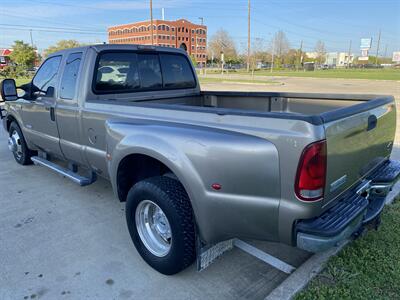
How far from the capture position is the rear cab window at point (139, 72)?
3.73 meters

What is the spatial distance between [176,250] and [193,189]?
584 mm

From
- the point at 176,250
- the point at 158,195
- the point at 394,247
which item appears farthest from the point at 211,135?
the point at 394,247

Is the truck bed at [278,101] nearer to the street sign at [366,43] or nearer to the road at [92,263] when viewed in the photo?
the road at [92,263]

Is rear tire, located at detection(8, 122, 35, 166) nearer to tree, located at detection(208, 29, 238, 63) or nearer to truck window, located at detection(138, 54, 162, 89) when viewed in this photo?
truck window, located at detection(138, 54, 162, 89)

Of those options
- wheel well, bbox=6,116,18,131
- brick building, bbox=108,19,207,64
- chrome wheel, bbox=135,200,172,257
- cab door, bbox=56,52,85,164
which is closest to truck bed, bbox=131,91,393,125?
cab door, bbox=56,52,85,164

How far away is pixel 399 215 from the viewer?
358cm

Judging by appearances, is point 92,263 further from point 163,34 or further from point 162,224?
point 163,34

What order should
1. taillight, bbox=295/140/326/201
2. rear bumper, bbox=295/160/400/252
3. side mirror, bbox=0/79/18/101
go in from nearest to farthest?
taillight, bbox=295/140/326/201, rear bumper, bbox=295/160/400/252, side mirror, bbox=0/79/18/101

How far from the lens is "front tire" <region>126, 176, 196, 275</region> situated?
8.18 feet

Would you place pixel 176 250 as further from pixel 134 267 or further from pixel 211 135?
pixel 211 135

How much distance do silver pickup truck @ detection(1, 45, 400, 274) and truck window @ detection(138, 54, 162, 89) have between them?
14 mm

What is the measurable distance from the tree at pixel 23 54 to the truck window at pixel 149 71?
154ft

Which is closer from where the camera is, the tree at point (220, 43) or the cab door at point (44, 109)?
the cab door at point (44, 109)

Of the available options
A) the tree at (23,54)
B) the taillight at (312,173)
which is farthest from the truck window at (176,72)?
the tree at (23,54)
